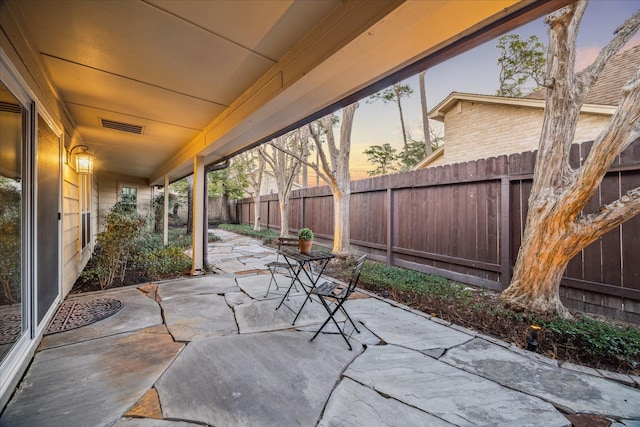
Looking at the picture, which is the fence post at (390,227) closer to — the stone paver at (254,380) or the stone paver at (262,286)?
the stone paver at (262,286)

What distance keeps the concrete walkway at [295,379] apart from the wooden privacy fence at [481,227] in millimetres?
1340

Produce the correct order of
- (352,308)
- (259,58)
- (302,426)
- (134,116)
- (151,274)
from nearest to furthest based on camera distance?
(302,426) < (259,58) < (352,308) < (134,116) < (151,274)

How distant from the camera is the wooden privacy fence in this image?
2.69 m

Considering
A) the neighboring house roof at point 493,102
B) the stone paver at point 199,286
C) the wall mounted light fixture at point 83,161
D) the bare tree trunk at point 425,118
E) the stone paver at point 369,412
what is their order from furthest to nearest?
the bare tree trunk at point 425,118 < the neighboring house roof at point 493,102 < the wall mounted light fixture at point 83,161 < the stone paver at point 199,286 < the stone paver at point 369,412

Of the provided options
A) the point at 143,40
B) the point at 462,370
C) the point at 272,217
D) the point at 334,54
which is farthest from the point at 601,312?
the point at 272,217

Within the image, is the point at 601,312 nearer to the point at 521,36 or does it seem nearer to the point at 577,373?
the point at 577,373

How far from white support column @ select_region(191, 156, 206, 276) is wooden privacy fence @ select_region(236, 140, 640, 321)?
3.26m

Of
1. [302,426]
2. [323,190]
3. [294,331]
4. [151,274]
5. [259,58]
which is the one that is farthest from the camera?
[323,190]

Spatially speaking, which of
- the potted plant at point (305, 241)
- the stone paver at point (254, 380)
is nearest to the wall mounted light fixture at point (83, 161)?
the stone paver at point (254, 380)

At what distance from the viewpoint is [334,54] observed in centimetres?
162

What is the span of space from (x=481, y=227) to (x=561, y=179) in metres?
1.20

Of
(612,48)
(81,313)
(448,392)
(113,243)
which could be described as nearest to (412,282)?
(448,392)

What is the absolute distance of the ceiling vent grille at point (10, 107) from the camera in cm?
172

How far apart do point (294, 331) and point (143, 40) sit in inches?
103
